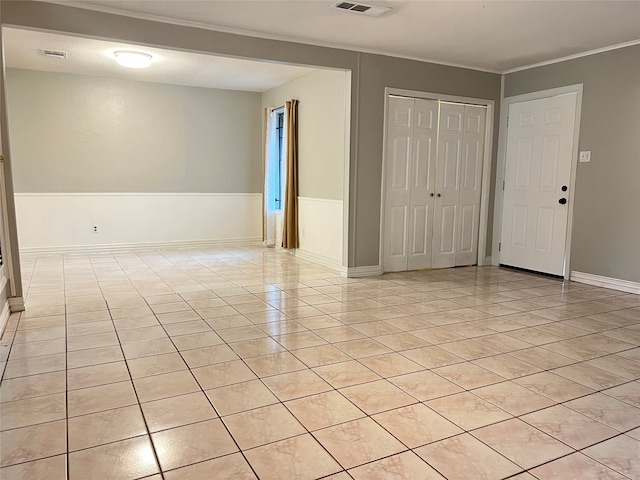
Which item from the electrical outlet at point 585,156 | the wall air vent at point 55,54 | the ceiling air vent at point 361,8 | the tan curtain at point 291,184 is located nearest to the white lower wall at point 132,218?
the tan curtain at point 291,184

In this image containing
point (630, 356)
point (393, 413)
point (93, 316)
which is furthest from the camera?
point (93, 316)

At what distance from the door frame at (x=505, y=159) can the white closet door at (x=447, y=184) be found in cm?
57

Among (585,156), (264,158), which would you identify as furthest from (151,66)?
(585,156)

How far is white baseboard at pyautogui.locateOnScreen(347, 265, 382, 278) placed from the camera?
529 centimetres

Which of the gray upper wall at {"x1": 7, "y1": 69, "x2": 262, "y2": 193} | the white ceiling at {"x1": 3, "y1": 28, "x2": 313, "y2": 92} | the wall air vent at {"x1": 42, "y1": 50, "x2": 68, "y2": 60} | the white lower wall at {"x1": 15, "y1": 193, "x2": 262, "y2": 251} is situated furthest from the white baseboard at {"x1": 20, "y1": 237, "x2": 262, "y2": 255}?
the wall air vent at {"x1": 42, "y1": 50, "x2": 68, "y2": 60}

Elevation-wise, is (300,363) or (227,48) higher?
(227,48)

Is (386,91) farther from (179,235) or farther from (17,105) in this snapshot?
(17,105)

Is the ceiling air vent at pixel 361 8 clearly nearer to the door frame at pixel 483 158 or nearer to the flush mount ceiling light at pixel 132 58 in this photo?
the door frame at pixel 483 158

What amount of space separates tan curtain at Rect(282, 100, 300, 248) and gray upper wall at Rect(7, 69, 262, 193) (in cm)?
138

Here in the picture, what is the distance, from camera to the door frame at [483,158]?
528 centimetres

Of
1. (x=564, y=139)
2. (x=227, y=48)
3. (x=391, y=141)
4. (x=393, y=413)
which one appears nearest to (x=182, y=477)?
(x=393, y=413)

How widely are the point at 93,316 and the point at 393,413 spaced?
2.64 m

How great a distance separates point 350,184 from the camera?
5.14 m

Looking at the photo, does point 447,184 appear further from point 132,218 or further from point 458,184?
point 132,218
